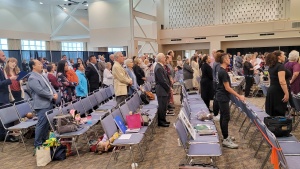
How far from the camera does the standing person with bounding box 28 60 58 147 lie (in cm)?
376

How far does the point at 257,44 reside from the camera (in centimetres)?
1617

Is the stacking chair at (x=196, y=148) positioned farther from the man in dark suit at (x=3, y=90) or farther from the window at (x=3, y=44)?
the window at (x=3, y=44)

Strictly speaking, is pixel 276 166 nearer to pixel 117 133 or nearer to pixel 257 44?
pixel 117 133

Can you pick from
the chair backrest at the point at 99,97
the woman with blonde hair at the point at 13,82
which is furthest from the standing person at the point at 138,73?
the woman with blonde hair at the point at 13,82

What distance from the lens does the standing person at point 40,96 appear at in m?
3.76

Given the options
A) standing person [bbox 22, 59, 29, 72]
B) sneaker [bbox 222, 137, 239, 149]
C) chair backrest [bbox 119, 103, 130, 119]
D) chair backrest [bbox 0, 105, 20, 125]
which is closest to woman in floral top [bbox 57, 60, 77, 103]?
chair backrest [bbox 0, 105, 20, 125]

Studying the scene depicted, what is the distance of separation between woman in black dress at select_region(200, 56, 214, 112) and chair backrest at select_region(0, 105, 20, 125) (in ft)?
12.5

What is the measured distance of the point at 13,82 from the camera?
522cm

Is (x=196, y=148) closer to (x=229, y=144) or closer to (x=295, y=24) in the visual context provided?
(x=229, y=144)

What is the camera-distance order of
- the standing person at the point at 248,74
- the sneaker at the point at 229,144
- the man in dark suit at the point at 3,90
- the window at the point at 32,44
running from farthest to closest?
the window at the point at 32,44 → the standing person at the point at 248,74 → the man in dark suit at the point at 3,90 → the sneaker at the point at 229,144

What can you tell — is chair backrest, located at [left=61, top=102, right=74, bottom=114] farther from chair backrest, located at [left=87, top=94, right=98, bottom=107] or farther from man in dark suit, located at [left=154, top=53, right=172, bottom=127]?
man in dark suit, located at [left=154, top=53, right=172, bottom=127]

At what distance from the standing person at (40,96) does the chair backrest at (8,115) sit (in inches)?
28.7


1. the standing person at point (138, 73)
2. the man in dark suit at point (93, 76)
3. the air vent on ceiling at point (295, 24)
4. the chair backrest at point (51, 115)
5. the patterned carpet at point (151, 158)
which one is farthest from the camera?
the air vent on ceiling at point (295, 24)

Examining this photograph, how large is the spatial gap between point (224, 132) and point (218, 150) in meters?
1.30
